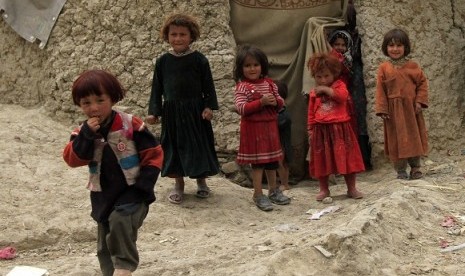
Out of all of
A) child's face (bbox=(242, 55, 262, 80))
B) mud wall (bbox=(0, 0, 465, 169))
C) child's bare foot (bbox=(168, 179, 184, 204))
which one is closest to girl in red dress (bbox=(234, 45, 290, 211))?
child's face (bbox=(242, 55, 262, 80))

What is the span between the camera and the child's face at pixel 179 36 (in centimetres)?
475

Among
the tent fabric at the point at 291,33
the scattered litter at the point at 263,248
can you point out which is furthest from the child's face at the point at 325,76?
the scattered litter at the point at 263,248

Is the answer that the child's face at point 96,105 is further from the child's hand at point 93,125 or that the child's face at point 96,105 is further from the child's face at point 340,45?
the child's face at point 340,45

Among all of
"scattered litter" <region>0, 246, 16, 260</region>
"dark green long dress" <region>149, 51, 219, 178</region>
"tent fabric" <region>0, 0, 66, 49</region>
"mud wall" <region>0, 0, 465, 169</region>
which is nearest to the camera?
"scattered litter" <region>0, 246, 16, 260</region>

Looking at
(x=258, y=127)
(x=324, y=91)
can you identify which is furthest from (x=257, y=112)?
(x=324, y=91)

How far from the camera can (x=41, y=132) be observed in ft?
19.4

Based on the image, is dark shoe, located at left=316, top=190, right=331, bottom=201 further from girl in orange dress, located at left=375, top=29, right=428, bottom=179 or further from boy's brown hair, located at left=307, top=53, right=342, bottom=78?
boy's brown hair, located at left=307, top=53, right=342, bottom=78

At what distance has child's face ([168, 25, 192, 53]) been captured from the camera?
15.6ft

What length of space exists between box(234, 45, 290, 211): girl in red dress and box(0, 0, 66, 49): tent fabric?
2221 millimetres

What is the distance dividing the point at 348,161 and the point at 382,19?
205 cm

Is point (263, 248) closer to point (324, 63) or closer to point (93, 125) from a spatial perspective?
point (93, 125)

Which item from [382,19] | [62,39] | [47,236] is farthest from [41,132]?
[382,19]

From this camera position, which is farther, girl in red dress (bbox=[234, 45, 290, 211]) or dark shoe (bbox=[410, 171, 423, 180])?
dark shoe (bbox=[410, 171, 423, 180])

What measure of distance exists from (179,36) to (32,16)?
2.20 metres
